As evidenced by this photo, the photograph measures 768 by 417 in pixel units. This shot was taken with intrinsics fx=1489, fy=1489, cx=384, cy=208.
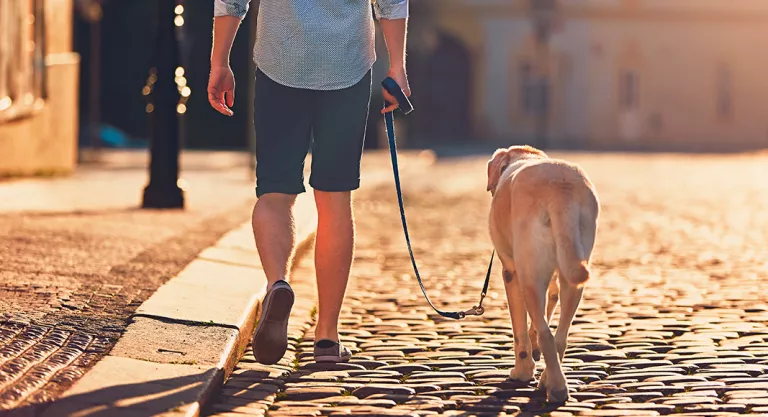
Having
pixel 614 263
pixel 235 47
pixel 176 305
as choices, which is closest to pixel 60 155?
pixel 614 263

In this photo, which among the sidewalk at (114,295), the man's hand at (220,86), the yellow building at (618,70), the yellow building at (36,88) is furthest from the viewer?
the yellow building at (618,70)

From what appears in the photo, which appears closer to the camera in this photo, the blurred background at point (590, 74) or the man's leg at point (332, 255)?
the man's leg at point (332, 255)

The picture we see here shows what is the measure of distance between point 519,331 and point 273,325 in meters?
0.86

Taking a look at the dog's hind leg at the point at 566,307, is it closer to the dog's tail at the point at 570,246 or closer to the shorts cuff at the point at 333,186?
the dog's tail at the point at 570,246

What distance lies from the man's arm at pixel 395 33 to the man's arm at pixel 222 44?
532 mm

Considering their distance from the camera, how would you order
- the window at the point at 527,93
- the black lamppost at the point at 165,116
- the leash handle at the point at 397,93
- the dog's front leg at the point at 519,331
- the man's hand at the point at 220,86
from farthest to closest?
the window at the point at 527,93, the black lamppost at the point at 165,116, the leash handle at the point at 397,93, the man's hand at the point at 220,86, the dog's front leg at the point at 519,331

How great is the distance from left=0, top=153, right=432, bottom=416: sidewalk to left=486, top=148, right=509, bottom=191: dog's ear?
1.12m

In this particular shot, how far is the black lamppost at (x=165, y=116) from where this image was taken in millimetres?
11500

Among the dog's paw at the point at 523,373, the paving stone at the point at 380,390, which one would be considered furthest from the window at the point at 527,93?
the paving stone at the point at 380,390

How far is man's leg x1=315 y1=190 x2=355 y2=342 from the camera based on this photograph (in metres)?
5.63

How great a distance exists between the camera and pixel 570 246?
472cm

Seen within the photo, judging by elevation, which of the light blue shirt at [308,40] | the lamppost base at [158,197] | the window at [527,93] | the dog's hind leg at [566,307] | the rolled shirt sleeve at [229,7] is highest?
the rolled shirt sleeve at [229,7]

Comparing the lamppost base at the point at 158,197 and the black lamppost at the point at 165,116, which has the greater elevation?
the black lamppost at the point at 165,116

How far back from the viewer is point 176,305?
606cm
